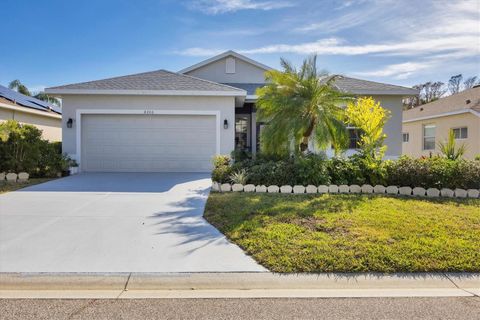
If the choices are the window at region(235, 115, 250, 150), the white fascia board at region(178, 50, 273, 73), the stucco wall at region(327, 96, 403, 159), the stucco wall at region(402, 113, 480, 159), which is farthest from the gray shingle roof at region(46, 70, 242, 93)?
the stucco wall at region(402, 113, 480, 159)

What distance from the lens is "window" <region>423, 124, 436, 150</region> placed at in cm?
2108

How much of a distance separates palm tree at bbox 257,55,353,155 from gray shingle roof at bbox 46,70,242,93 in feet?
12.0

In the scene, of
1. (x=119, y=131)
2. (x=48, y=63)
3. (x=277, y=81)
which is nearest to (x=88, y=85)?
(x=119, y=131)

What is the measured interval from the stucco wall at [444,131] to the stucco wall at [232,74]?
1093 cm

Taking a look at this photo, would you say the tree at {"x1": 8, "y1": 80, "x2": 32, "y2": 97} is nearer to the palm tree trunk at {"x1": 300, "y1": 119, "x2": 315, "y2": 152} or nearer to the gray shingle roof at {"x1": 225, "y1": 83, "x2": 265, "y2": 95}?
the gray shingle roof at {"x1": 225, "y1": 83, "x2": 265, "y2": 95}

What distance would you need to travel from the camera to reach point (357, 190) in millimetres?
9336

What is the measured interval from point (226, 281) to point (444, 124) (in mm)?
20107

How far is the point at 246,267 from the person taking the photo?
448 centimetres

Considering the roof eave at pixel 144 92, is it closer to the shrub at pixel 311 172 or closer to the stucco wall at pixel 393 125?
the shrub at pixel 311 172

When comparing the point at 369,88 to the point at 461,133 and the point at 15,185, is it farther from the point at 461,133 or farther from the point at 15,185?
the point at 15,185

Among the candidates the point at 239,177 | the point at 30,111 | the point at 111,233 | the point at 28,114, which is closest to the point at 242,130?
the point at 239,177

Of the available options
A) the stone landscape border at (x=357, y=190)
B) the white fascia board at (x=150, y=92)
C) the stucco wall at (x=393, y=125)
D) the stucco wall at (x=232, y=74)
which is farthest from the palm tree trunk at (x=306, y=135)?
the stucco wall at (x=232, y=74)

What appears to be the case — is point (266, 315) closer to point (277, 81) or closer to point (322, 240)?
point (322, 240)

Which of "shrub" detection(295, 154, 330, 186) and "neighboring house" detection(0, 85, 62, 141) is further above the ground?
"neighboring house" detection(0, 85, 62, 141)
